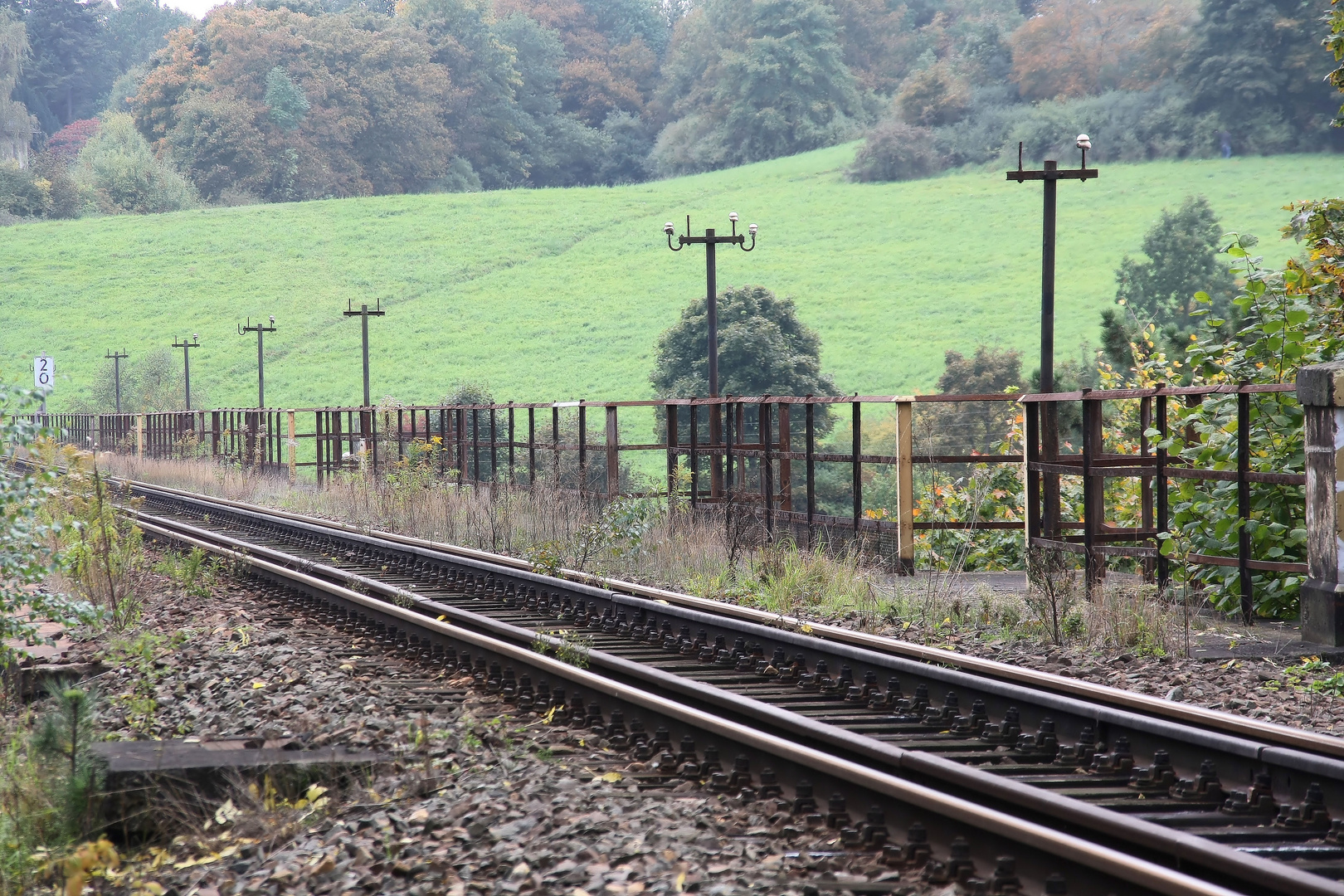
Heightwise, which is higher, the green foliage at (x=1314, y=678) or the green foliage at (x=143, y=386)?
the green foliage at (x=143, y=386)

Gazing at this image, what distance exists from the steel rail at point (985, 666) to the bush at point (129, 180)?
97297 millimetres

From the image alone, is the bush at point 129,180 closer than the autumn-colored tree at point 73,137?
Yes

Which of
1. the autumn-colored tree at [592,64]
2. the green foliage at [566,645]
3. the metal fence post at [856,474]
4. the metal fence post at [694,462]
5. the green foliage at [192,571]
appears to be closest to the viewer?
the green foliage at [566,645]

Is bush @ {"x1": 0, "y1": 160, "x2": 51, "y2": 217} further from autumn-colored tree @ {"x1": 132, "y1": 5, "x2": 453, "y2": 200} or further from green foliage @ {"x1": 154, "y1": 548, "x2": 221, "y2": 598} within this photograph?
green foliage @ {"x1": 154, "y1": 548, "x2": 221, "y2": 598}

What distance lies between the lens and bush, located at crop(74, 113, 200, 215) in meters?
101

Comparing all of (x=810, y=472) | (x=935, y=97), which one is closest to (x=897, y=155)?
(x=935, y=97)

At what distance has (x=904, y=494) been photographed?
12867 millimetres

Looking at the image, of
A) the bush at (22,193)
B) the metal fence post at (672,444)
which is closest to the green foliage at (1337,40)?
the metal fence post at (672,444)

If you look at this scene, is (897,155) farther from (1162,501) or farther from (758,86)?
(1162,501)

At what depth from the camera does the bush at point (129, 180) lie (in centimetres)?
10081

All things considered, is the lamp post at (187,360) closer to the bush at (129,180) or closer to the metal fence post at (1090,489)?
the bush at (129,180)

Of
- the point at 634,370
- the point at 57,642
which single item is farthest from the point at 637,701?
the point at 634,370

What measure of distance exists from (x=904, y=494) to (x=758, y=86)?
8969 cm

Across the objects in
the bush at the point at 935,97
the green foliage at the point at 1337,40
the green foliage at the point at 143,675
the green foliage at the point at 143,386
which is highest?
the bush at the point at 935,97
